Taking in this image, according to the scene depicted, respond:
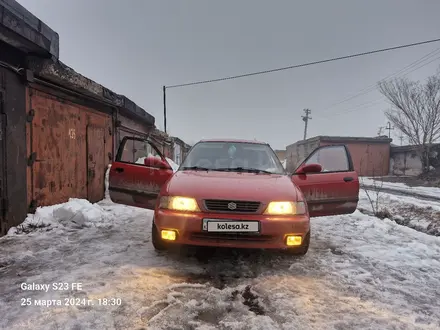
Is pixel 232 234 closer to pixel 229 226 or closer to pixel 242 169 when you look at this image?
pixel 229 226

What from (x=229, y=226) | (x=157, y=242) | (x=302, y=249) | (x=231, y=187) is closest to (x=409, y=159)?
(x=302, y=249)

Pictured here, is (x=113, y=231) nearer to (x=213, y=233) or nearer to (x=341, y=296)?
(x=213, y=233)

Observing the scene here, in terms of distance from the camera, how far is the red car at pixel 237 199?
3119mm

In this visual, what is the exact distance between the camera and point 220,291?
279 cm

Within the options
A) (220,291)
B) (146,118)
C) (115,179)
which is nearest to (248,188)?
(220,291)

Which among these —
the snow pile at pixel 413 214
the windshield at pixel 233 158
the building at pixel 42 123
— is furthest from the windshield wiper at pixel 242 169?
the snow pile at pixel 413 214

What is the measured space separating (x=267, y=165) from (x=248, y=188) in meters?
1.10

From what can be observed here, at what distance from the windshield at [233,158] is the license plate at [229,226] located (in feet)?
3.72

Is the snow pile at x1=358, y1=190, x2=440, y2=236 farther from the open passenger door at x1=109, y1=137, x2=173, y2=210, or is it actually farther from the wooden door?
the wooden door

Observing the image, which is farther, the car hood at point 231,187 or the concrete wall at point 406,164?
the concrete wall at point 406,164

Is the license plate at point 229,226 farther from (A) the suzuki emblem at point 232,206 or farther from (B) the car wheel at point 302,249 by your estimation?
(B) the car wheel at point 302,249

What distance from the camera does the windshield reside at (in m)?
4.22

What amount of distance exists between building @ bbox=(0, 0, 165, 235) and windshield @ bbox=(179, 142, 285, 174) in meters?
2.68

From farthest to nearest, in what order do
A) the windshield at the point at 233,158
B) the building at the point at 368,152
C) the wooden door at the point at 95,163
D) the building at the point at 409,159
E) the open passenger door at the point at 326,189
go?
the building at the point at 368,152 → the building at the point at 409,159 → the wooden door at the point at 95,163 → the open passenger door at the point at 326,189 → the windshield at the point at 233,158
